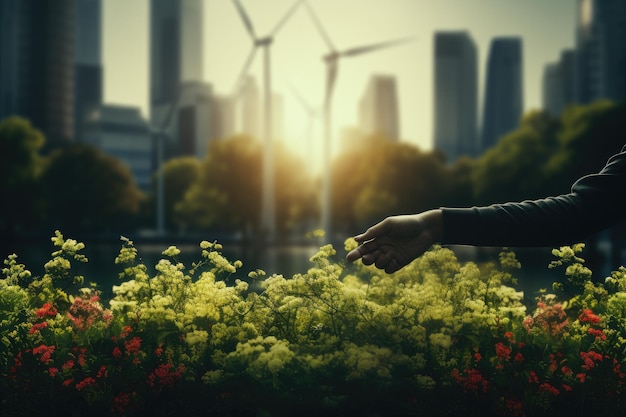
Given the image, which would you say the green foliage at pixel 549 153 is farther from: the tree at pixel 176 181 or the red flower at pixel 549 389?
the tree at pixel 176 181

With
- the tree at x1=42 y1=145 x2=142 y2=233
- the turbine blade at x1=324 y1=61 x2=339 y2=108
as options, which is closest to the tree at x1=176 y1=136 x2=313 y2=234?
the tree at x1=42 y1=145 x2=142 y2=233

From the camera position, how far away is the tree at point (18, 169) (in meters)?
77.6

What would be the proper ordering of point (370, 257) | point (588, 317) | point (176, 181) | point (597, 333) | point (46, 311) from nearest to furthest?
point (370, 257) < point (597, 333) < point (588, 317) < point (46, 311) < point (176, 181)

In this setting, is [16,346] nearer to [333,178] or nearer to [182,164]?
[333,178]

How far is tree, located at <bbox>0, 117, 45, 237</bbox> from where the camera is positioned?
7762cm

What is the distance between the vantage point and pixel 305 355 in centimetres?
547

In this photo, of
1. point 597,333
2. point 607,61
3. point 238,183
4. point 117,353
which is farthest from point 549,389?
point 607,61

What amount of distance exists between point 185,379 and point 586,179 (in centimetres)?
350

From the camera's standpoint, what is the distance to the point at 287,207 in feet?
300

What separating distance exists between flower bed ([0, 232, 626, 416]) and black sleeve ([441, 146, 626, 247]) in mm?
2360

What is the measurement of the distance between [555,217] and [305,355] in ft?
8.96

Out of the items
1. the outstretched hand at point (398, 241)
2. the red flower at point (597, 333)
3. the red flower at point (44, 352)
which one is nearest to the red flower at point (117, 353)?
the red flower at point (44, 352)

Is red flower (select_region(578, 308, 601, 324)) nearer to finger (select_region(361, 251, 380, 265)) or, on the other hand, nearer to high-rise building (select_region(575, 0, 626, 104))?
finger (select_region(361, 251, 380, 265))

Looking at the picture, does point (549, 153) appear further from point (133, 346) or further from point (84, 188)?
point (133, 346)
